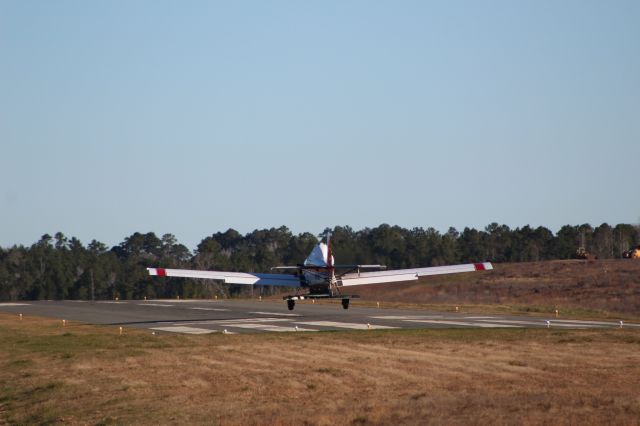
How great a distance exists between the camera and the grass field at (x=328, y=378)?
25.4 meters

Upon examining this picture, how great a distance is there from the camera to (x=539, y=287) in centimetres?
10344

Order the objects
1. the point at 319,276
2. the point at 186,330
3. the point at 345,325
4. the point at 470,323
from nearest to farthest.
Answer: the point at 186,330 < the point at 319,276 < the point at 345,325 < the point at 470,323

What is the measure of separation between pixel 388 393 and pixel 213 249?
16768 centimetres

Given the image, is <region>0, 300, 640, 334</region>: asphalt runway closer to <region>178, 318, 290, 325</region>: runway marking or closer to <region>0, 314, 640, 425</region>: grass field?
<region>178, 318, 290, 325</region>: runway marking

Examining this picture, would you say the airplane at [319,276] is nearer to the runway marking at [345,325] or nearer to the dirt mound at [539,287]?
the runway marking at [345,325]

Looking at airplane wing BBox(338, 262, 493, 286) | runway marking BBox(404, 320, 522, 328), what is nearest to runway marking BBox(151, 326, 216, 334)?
airplane wing BBox(338, 262, 493, 286)

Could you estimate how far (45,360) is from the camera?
4178cm

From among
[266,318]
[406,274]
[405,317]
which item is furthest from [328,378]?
[266,318]

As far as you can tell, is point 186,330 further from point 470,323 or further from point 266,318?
point 470,323

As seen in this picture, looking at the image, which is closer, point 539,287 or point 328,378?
point 328,378

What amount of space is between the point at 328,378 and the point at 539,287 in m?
74.3

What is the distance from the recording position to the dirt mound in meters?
90.3

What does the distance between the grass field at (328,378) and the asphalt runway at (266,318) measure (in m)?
5.79

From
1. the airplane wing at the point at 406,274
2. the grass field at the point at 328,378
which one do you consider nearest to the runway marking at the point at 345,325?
the airplane wing at the point at 406,274
